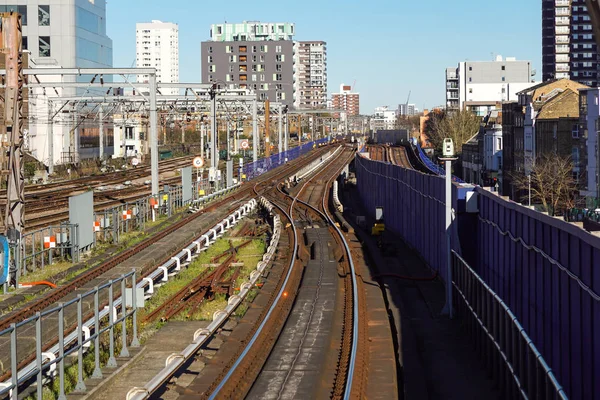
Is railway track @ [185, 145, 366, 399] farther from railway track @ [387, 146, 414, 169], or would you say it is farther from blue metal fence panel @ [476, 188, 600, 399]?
railway track @ [387, 146, 414, 169]

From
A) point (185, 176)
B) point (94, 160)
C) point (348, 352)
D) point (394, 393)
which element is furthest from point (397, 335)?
point (94, 160)

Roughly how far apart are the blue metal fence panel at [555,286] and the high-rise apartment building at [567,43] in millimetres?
123423

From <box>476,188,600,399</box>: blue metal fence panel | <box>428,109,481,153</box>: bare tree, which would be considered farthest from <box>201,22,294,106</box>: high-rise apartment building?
<box>476,188,600,399</box>: blue metal fence panel

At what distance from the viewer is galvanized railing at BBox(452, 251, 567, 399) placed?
9148mm

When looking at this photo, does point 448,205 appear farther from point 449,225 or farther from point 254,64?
point 254,64

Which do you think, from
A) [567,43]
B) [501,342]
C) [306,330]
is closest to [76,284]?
[306,330]

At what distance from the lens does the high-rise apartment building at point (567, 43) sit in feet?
445

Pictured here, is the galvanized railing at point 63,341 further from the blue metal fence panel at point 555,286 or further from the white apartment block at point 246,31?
the white apartment block at point 246,31

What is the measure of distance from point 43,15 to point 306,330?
5729cm

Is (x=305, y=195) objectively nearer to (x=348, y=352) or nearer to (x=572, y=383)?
(x=348, y=352)

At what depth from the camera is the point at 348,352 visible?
43.1 feet

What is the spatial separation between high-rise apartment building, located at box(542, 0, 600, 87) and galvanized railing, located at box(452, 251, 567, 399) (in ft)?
401

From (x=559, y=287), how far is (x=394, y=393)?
101 inches

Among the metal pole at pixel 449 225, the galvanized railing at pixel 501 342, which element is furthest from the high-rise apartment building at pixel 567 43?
the galvanized railing at pixel 501 342
